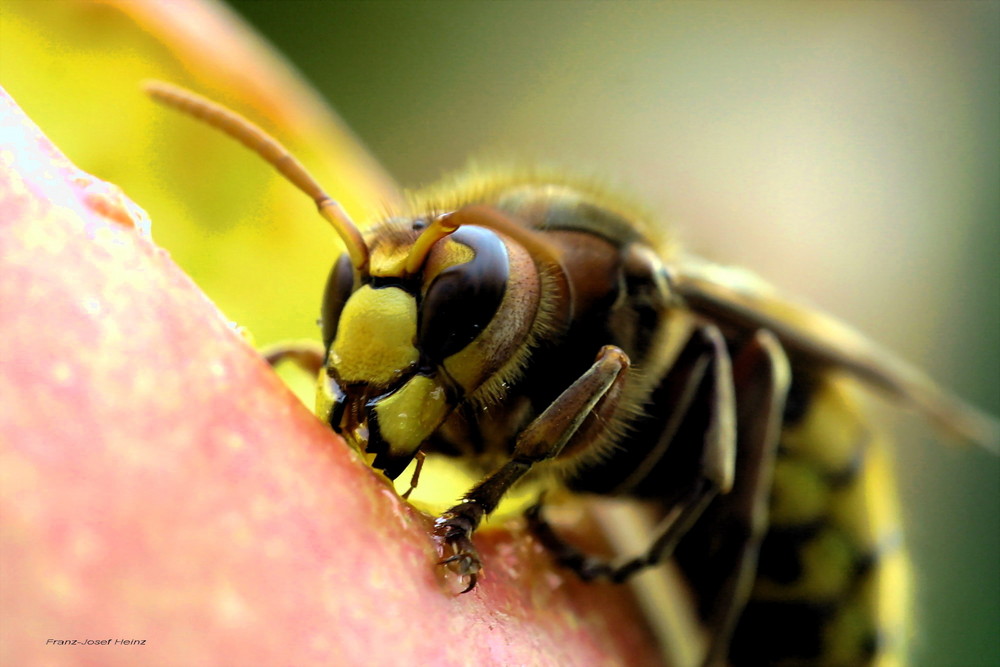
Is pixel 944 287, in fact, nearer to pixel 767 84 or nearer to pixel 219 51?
pixel 767 84

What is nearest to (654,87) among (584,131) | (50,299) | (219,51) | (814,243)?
(584,131)

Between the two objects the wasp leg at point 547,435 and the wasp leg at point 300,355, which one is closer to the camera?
the wasp leg at point 547,435

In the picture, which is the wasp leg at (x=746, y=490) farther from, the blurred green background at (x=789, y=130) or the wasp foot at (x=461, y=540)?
the blurred green background at (x=789, y=130)

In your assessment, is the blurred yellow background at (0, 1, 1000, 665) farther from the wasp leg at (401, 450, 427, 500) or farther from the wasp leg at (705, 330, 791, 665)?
the wasp leg at (401, 450, 427, 500)

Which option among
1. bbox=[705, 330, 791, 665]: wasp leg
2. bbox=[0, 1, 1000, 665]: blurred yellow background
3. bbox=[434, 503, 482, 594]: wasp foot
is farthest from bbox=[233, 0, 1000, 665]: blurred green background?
bbox=[434, 503, 482, 594]: wasp foot

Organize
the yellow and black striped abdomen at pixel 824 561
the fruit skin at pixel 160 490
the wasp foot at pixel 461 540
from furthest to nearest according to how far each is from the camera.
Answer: the yellow and black striped abdomen at pixel 824 561
the wasp foot at pixel 461 540
the fruit skin at pixel 160 490

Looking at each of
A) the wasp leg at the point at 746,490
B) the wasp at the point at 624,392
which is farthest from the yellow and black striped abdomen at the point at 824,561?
the wasp leg at the point at 746,490

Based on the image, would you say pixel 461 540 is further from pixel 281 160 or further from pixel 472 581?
pixel 281 160
